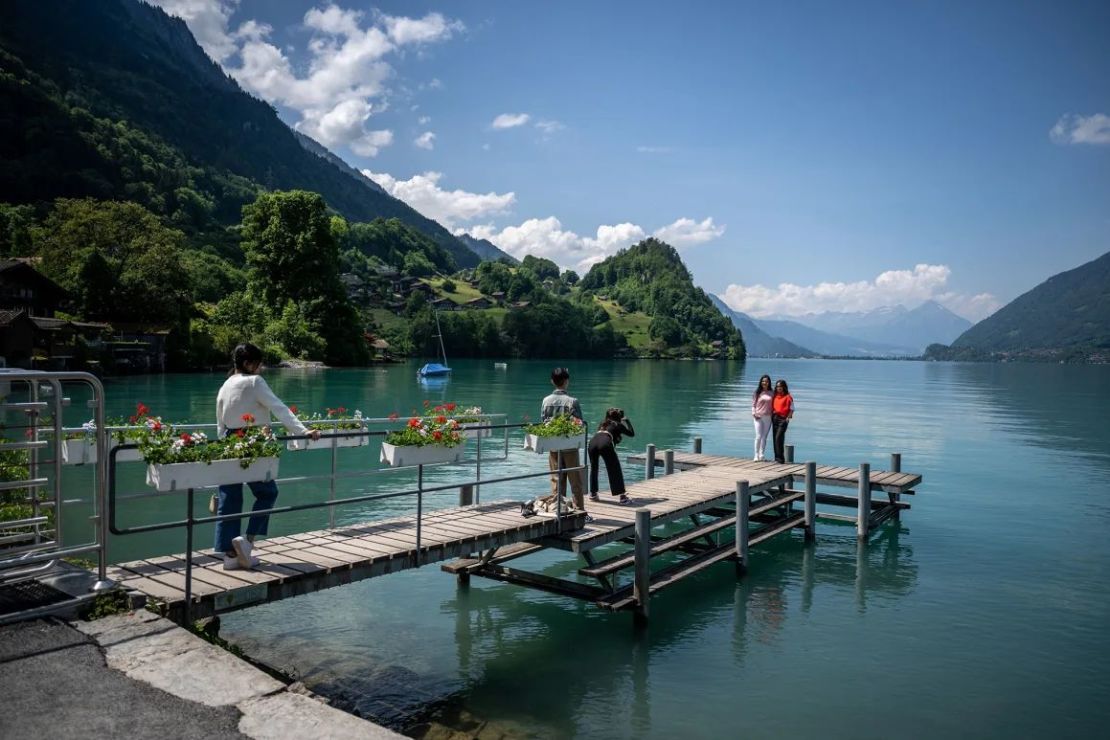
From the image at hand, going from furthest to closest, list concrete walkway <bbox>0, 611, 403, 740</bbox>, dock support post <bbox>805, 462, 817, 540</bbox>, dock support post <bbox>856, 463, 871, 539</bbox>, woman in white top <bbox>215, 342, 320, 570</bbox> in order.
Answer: dock support post <bbox>856, 463, 871, 539</bbox>
dock support post <bbox>805, 462, 817, 540</bbox>
woman in white top <bbox>215, 342, 320, 570</bbox>
concrete walkway <bbox>0, 611, 403, 740</bbox>

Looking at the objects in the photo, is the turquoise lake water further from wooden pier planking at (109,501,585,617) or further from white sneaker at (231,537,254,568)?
white sneaker at (231,537,254,568)


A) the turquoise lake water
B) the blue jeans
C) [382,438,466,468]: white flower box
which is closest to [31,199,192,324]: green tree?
the turquoise lake water

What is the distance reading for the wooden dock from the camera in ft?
28.4

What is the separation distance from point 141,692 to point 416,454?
617 cm

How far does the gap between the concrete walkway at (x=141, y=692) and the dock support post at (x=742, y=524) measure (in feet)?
41.7

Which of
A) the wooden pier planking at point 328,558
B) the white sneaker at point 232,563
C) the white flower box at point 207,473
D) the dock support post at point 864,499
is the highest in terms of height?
the white flower box at point 207,473

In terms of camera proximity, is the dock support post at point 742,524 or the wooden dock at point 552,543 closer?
the wooden dock at point 552,543

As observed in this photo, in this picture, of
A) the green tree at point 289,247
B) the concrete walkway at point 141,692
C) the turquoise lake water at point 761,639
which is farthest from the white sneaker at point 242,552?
the green tree at point 289,247

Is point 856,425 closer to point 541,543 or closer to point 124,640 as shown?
point 541,543

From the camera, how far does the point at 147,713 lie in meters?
5.12

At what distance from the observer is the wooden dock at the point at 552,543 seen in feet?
28.4

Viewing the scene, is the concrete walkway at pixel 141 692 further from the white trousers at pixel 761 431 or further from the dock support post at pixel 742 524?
the white trousers at pixel 761 431

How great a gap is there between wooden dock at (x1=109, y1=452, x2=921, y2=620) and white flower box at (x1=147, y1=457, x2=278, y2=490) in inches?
40.9

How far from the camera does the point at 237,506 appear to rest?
9203mm
